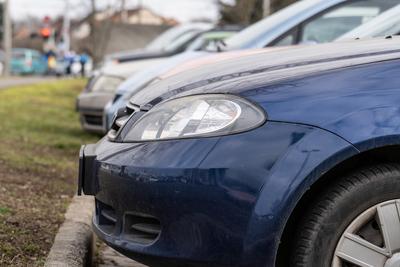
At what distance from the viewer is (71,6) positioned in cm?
3347

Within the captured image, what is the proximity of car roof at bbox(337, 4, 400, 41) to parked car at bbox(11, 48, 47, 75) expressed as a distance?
35.4 metres

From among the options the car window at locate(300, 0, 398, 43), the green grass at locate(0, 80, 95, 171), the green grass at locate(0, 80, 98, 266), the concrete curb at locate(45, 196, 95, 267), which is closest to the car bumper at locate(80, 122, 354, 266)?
the concrete curb at locate(45, 196, 95, 267)

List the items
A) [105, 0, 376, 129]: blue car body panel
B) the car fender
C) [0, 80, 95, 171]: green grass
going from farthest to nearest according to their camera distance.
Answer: [0, 80, 95, 171]: green grass → [105, 0, 376, 129]: blue car body panel → the car fender

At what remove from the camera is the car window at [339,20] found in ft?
21.0

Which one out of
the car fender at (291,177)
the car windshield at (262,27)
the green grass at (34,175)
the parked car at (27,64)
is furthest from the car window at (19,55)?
the car fender at (291,177)

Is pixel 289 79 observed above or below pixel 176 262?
above

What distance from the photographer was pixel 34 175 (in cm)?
569

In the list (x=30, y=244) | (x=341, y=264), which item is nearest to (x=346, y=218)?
(x=341, y=264)

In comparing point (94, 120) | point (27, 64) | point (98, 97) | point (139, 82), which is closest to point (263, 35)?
point (139, 82)

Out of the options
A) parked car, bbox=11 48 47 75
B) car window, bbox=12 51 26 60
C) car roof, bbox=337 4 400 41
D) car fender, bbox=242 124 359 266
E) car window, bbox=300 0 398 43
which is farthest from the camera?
car window, bbox=12 51 26 60

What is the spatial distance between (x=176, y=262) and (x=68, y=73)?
33.0m

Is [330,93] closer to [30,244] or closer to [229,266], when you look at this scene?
[229,266]

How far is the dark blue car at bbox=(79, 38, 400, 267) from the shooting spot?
8.52ft

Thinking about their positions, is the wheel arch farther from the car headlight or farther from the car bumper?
the car headlight
